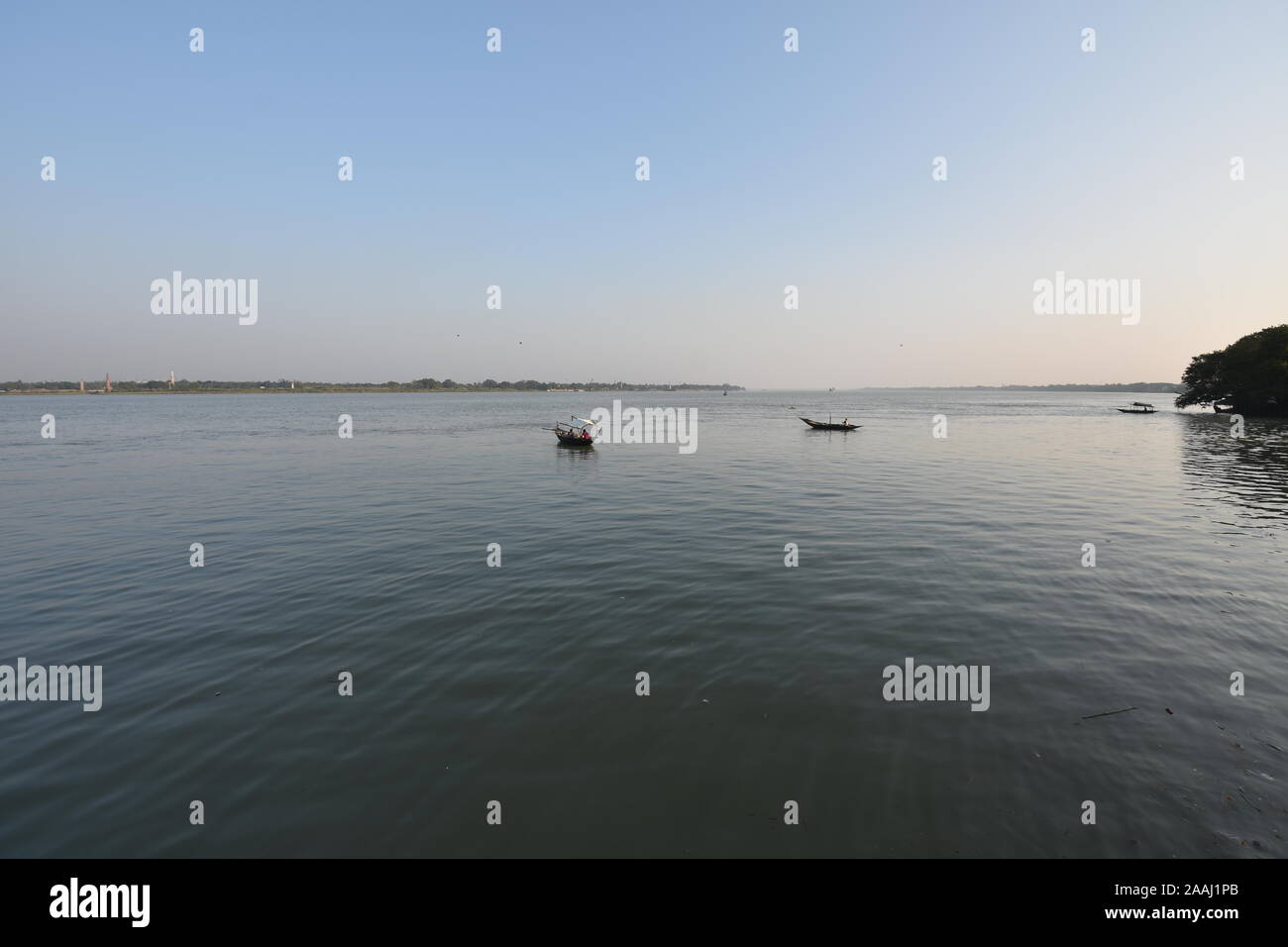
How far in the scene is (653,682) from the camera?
10.4 m

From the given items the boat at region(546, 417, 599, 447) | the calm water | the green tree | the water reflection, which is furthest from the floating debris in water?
the green tree

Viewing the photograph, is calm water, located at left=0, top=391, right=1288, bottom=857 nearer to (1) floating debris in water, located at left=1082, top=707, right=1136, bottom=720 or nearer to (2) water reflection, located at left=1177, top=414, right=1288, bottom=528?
(1) floating debris in water, located at left=1082, top=707, right=1136, bottom=720

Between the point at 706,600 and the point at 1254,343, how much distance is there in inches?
5006

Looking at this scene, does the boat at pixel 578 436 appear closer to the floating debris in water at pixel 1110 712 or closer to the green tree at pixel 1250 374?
the floating debris in water at pixel 1110 712

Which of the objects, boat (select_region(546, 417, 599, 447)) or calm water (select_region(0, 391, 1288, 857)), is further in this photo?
boat (select_region(546, 417, 599, 447))

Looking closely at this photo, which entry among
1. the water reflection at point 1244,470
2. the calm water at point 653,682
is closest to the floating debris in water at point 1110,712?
the calm water at point 653,682

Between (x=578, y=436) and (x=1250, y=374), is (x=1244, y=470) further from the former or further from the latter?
(x=1250, y=374)

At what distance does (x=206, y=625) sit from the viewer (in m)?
13.3

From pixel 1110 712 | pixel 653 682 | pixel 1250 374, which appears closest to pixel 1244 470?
pixel 1110 712

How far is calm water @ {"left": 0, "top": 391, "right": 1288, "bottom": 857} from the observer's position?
22.9ft

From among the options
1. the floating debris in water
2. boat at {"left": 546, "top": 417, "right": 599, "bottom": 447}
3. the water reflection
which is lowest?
the floating debris in water

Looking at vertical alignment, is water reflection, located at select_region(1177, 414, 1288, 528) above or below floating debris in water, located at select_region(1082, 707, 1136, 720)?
above
